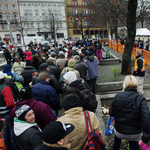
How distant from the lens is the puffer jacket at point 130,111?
2.15 m

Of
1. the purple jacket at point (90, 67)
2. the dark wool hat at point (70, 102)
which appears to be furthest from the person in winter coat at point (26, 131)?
the purple jacket at point (90, 67)

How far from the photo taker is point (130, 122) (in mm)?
2291

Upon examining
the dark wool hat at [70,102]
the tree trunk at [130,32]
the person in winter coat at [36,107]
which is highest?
the tree trunk at [130,32]

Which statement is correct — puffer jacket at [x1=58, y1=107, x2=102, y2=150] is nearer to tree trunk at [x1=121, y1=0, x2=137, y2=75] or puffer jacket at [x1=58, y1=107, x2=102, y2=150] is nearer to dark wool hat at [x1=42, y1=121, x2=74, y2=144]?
dark wool hat at [x1=42, y1=121, x2=74, y2=144]

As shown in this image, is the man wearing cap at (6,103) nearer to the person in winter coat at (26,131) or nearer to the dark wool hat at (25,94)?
the dark wool hat at (25,94)

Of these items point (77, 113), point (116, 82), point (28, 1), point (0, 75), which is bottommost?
point (116, 82)

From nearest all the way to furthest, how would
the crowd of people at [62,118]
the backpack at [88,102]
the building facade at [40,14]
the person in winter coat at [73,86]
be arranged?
the crowd of people at [62,118] → the backpack at [88,102] → the person in winter coat at [73,86] → the building facade at [40,14]

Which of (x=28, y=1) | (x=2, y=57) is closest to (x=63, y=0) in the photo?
(x=28, y=1)

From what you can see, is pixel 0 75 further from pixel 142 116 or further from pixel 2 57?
pixel 2 57

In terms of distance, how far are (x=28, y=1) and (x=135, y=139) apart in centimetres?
5896

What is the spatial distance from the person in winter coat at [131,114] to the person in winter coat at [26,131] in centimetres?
145

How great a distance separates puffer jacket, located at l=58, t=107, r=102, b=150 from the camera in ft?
5.73

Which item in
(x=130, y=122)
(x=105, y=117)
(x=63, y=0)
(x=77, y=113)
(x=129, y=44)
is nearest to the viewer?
(x=77, y=113)

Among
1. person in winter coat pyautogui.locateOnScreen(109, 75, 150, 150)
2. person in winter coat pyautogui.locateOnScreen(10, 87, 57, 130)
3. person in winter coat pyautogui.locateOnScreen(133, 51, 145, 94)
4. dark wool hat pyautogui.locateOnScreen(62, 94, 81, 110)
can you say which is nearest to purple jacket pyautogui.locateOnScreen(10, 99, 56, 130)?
person in winter coat pyautogui.locateOnScreen(10, 87, 57, 130)
